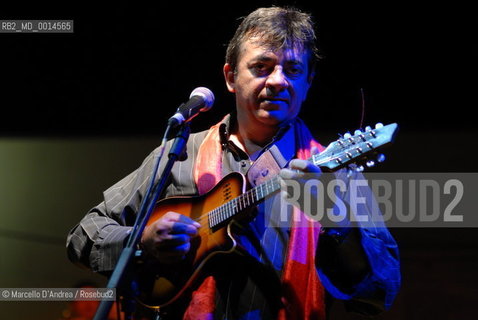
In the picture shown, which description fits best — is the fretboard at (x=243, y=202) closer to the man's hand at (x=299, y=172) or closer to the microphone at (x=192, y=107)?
the man's hand at (x=299, y=172)

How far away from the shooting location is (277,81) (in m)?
2.04

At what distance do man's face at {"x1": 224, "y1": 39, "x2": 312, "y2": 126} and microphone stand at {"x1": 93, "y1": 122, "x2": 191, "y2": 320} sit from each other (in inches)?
15.5

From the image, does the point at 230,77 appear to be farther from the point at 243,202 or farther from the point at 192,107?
the point at 243,202

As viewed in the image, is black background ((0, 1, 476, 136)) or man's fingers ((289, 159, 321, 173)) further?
black background ((0, 1, 476, 136))

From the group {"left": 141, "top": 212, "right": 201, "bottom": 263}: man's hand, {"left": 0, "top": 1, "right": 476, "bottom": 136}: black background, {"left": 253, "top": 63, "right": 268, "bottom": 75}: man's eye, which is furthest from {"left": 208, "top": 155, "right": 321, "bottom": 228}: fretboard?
{"left": 0, "top": 1, "right": 476, "bottom": 136}: black background

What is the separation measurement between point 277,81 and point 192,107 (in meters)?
0.38

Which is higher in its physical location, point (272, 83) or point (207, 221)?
point (272, 83)

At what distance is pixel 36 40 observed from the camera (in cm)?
336

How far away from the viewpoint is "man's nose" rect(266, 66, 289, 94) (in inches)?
80.4

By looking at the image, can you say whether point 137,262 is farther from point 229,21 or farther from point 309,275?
point 229,21

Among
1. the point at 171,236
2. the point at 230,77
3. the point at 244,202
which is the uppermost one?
the point at 230,77

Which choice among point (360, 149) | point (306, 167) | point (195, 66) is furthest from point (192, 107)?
point (195, 66)

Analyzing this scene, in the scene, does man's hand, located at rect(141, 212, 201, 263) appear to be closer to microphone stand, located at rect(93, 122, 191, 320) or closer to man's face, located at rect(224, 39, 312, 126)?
microphone stand, located at rect(93, 122, 191, 320)

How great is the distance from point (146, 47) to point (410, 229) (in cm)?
192
